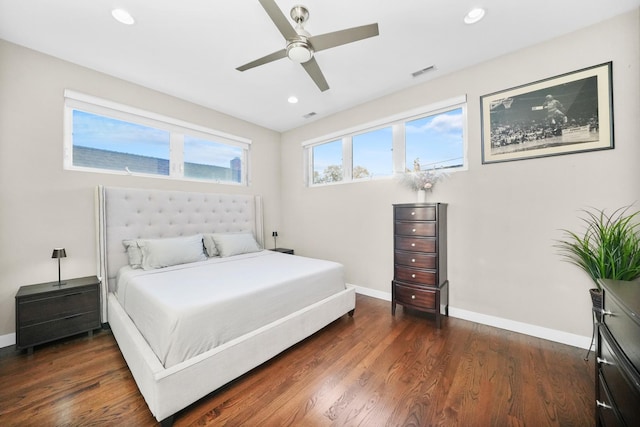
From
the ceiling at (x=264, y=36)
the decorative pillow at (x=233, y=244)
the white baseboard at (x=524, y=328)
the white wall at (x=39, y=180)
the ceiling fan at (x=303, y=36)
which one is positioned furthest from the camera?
the decorative pillow at (x=233, y=244)

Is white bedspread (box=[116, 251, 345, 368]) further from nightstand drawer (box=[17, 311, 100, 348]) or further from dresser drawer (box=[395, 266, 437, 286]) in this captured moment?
dresser drawer (box=[395, 266, 437, 286])

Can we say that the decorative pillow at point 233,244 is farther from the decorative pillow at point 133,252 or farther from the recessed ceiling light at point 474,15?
the recessed ceiling light at point 474,15

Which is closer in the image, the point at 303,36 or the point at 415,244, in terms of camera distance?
the point at 303,36

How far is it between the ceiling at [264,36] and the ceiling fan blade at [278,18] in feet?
1.25

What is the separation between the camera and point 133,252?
8.89ft

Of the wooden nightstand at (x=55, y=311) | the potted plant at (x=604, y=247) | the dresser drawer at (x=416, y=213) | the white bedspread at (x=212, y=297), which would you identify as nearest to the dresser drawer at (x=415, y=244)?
the dresser drawer at (x=416, y=213)

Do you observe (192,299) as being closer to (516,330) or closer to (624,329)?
(624,329)

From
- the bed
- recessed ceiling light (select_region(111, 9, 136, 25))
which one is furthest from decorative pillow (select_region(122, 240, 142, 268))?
recessed ceiling light (select_region(111, 9, 136, 25))

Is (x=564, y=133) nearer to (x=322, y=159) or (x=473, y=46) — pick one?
(x=473, y=46)

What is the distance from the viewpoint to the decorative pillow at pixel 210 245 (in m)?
3.28

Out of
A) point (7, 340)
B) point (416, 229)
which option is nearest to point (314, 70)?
point (416, 229)

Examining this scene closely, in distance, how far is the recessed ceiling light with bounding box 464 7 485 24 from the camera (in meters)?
1.92

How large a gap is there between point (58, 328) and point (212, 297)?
5.68ft

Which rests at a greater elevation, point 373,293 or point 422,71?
point 422,71
